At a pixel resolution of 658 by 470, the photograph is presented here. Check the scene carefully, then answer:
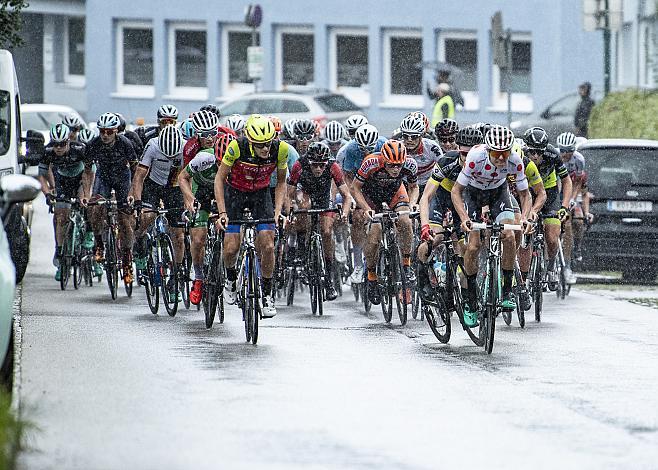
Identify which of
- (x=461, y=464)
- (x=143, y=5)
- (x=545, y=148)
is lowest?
(x=461, y=464)

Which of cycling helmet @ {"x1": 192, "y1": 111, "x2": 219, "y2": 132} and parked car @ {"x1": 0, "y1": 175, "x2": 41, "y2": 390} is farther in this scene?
cycling helmet @ {"x1": 192, "y1": 111, "x2": 219, "y2": 132}

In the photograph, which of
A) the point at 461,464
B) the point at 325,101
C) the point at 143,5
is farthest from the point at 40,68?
the point at 461,464

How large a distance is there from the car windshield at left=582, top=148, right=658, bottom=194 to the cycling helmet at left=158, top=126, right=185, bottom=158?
683 centimetres

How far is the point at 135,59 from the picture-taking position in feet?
166

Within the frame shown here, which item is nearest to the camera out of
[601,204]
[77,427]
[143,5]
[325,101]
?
[77,427]

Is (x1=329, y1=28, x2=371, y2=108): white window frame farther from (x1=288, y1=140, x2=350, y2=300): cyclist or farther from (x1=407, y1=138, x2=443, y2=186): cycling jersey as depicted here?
(x1=288, y1=140, x2=350, y2=300): cyclist

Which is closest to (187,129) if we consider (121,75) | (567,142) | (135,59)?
(567,142)

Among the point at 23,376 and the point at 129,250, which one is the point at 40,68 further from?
the point at 23,376

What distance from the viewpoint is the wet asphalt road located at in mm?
9359

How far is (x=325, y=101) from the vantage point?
40.1m

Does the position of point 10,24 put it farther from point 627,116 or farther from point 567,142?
point 627,116

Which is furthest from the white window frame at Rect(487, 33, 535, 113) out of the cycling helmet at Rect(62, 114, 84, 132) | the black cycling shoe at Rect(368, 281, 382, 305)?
the black cycling shoe at Rect(368, 281, 382, 305)

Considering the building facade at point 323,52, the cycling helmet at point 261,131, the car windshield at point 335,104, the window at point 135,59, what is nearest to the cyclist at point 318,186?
the cycling helmet at point 261,131

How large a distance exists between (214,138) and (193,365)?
170 inches
